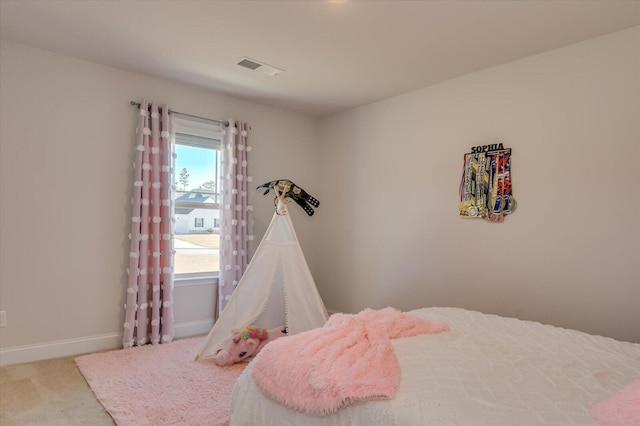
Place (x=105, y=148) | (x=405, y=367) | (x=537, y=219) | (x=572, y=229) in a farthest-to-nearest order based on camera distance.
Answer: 1. (x=105, y=148)
2. (x=537, y=219)
3. (x=572, y=229)
4. (x=405, y=367)

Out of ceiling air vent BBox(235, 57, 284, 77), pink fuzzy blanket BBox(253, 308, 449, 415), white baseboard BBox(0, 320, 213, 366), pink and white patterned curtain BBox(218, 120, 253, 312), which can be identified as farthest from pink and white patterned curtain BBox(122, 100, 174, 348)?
pink fuzzy blanket BBox(253, 308, 449, 415)

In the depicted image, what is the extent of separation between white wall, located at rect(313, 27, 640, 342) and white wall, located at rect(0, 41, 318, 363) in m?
2.08

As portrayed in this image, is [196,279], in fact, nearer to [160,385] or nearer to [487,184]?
[160,385]

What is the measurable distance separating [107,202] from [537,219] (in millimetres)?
3518

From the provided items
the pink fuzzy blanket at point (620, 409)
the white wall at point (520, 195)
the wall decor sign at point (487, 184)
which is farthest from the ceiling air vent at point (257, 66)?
the pink fuzzy blanket at point (620, 409)

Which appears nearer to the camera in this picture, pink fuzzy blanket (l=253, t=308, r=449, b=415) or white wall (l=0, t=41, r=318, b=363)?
pink fuzzy blanket (l=253, t=308, r=449, b=415)

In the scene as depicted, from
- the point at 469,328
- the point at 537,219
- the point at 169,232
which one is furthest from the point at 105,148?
the point at 537,219

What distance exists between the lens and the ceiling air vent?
10.3 feet

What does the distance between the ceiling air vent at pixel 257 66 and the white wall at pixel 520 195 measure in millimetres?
1290

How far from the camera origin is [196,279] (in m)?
3.83

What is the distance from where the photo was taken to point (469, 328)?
211 centimetres

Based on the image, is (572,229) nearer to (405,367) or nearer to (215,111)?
(405,367)

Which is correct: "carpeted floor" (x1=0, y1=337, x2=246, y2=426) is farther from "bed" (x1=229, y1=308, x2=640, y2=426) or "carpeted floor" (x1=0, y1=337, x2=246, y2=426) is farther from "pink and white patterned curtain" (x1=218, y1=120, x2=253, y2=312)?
"pink and white patterned curtain" (x1=218, y1=120, x2=253, y2=312)

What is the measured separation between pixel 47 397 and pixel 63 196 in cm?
154
